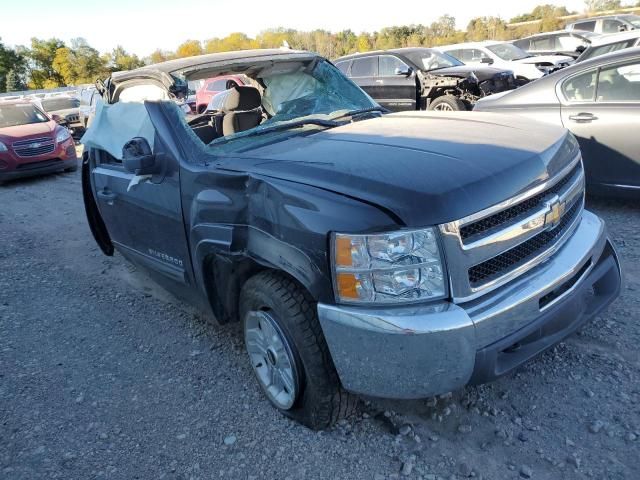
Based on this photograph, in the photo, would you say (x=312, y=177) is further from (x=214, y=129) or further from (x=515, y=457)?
(x=214, y=129)

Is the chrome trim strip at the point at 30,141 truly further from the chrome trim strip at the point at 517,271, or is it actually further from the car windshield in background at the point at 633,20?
the car windshield in background at the point at 633,20

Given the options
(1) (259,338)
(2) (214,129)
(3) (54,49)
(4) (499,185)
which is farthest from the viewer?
(3) (54,49)

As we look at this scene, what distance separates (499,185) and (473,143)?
0.45m

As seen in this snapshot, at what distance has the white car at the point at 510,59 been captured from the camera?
39.1ft

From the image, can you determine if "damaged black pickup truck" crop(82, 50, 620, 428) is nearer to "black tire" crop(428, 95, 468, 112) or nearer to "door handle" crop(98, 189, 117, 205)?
"door handle" crop(98, 189, 117, 205)

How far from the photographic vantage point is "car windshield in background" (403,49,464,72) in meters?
10.5

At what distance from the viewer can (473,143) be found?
250cm

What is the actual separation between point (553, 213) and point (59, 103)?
2058cm

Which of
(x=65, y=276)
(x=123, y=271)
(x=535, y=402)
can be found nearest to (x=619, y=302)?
(x=535, y=402)

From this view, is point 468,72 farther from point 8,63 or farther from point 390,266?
point 8,63

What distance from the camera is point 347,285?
2045 mm

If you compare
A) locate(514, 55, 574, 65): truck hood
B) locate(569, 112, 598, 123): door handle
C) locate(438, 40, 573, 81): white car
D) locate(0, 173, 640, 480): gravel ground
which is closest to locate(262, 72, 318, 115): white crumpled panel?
locate(0, 173, 640, 480): gravel ground

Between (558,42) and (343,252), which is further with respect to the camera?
(558,42)

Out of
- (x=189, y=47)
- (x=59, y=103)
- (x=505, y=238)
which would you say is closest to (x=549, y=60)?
(x=505, y=238)
